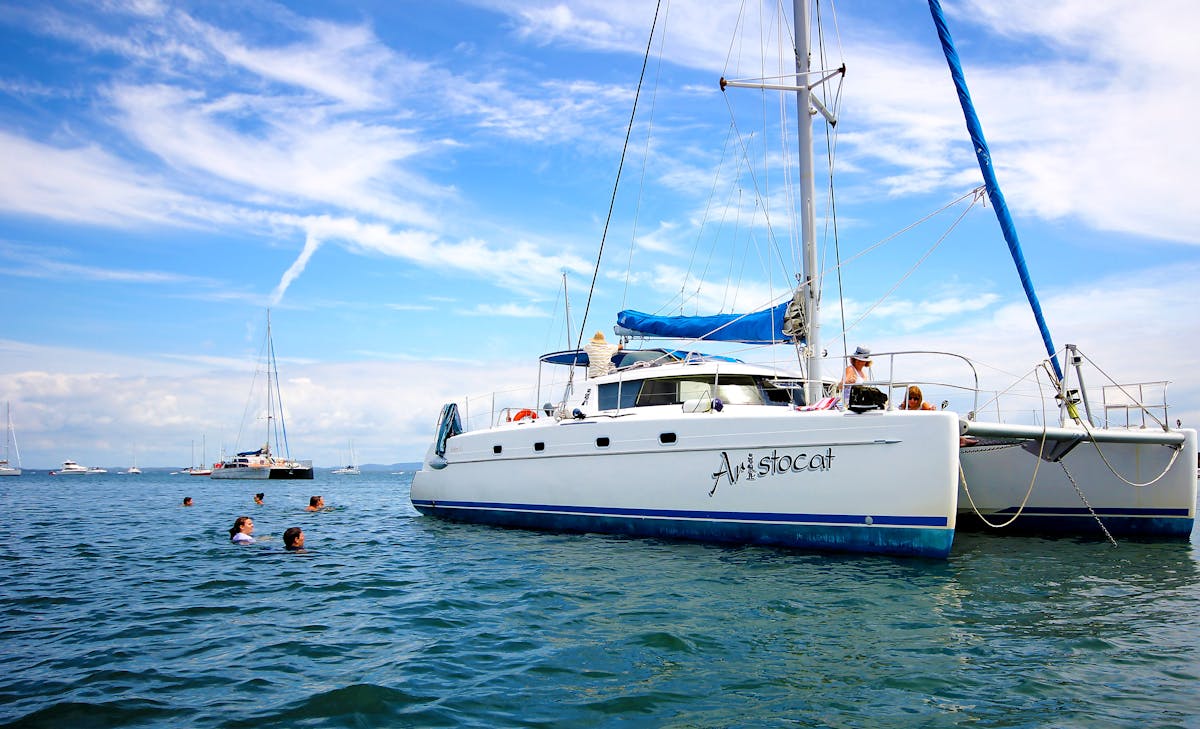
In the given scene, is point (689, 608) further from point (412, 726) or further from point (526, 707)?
point (412, 726)

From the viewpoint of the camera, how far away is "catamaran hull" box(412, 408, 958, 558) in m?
9.45

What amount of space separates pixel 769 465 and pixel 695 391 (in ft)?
7.91

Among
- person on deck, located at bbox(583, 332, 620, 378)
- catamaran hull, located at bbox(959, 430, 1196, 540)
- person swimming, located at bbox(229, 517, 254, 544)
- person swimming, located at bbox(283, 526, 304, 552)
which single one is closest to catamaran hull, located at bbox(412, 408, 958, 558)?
person on deck, located at bbox(583, 332, 620, 378)

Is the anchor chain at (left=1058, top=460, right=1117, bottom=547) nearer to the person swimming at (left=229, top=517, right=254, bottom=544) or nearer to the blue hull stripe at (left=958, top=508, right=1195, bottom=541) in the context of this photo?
the blue hull stripe at (left=958, top=508, right=1195, bottom=541)

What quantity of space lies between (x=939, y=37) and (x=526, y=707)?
38.0 ft

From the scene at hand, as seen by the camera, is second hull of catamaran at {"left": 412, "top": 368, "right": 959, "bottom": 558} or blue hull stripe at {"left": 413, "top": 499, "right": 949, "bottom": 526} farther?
blue hull stripe at {"left": 413, "top": 499, "right": 949, "bottom": 526}

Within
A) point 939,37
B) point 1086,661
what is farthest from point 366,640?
point 939,37

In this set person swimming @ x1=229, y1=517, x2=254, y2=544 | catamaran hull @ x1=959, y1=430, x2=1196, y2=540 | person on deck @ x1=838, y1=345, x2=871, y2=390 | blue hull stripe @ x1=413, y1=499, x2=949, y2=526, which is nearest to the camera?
blue hull stripe @ x1=413, y1=499, x2=949, y2=526

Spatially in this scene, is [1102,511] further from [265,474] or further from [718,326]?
[265,474]

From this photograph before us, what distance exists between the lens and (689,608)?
750 centimetres

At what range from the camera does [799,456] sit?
1016 centimetres

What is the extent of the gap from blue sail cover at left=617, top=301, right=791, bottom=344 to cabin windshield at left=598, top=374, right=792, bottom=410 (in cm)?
105

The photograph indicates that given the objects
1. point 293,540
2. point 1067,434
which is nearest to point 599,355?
point 293,540

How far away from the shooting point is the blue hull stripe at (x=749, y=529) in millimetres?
9625
